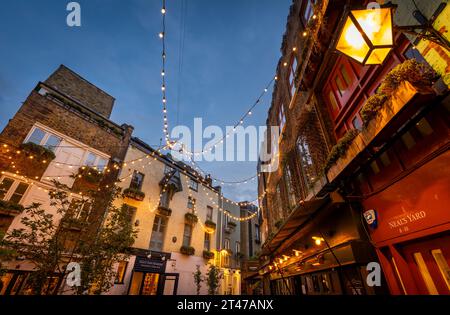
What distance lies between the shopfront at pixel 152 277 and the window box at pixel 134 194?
4.55m

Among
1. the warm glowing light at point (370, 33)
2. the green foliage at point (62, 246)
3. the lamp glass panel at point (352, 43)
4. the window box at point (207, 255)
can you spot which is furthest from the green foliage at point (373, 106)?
the window box at point (207, 255)

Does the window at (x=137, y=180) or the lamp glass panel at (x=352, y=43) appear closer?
the lamp glass panel at (x=352, y=43)

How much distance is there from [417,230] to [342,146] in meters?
2.00

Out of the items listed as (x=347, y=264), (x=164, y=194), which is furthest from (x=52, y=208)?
(x=347, y=264)

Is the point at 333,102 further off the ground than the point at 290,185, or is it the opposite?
the point at 333,102

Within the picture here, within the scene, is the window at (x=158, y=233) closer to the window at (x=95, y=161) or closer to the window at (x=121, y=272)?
the window at (x=121, y=272)

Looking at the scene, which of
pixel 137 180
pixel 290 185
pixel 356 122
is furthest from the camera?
pixel 137 180

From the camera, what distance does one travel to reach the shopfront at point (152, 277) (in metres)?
15.5

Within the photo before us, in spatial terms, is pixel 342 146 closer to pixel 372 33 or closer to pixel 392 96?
pixel 392 96

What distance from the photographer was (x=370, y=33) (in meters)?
2.83

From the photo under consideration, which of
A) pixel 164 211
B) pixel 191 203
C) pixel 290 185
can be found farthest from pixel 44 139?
pixel 290 185

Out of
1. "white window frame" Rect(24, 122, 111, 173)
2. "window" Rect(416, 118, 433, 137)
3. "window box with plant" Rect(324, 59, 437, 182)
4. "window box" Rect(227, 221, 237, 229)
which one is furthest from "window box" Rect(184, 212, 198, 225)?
"window" Rect(416, 118, 433, 137)

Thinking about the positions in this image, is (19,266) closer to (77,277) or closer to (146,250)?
(77,277)

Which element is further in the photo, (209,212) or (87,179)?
(209,212)
